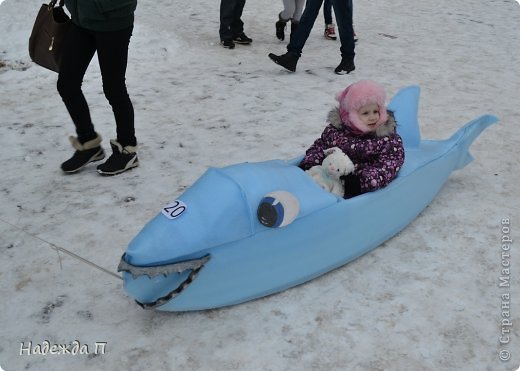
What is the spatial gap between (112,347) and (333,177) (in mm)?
1221

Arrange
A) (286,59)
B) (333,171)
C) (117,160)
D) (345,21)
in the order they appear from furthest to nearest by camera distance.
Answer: (286,59)
(345,21)
(117,160)
(333,171)

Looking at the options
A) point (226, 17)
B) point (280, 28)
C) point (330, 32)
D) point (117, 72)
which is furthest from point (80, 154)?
point (330, 32)

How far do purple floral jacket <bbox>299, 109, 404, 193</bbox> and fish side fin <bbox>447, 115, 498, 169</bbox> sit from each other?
612 mm

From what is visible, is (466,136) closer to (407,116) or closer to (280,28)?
(407,116)

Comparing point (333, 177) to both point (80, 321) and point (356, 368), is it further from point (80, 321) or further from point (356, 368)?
point (80, 321)

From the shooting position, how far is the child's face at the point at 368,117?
274cm

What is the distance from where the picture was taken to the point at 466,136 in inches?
128

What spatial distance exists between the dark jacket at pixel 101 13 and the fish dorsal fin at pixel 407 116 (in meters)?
1.58

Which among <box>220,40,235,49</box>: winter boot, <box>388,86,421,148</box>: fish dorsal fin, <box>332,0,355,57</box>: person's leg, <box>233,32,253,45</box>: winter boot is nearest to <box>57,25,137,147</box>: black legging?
<box>388,86,421,148</box>: fish dorsal fin

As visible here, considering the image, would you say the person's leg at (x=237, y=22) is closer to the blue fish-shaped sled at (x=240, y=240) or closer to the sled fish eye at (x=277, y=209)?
the blue fish-shaped sled at (x=240, y=240)

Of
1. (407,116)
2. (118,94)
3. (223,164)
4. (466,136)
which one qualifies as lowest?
(223,164)

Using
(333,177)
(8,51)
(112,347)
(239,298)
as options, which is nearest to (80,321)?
(112,347)

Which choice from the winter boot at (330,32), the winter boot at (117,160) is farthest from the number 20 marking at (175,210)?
the winter boot at (330,32)

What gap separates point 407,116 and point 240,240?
5.11 ft
